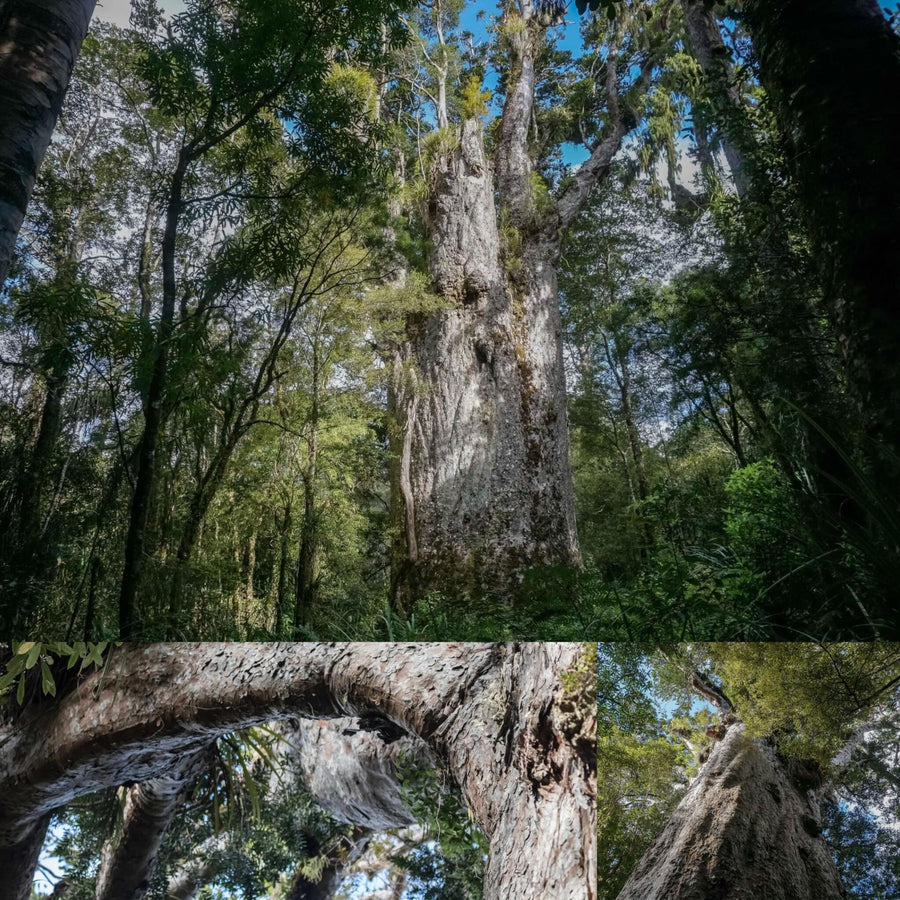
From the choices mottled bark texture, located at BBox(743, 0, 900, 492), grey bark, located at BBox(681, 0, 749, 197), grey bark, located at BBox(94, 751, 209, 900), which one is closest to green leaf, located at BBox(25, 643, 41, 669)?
grey bark, located at BBox(94, 751, 209, 900)

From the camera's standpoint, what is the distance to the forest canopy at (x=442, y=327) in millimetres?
1416

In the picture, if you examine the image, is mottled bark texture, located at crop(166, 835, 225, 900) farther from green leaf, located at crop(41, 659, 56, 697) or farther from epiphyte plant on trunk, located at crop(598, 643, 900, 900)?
epiphyte plant on trunk, located at crop(598, 643, 900, 900)

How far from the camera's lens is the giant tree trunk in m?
1.56

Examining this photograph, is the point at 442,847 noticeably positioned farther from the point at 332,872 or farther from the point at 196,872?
the point at 196,872

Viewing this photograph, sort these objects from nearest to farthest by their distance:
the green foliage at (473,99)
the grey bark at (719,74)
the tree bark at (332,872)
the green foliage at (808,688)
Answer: the green foliage at (808,688)
the tree bark at (332,872)
the grey bark at (719,74)
the green foliage at (473,99)

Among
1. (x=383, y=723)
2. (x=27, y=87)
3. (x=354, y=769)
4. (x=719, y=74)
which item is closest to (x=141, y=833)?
(x=354, y=769)

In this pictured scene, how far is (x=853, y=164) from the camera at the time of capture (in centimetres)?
127

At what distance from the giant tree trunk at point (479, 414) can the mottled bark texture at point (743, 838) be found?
1.77 feet

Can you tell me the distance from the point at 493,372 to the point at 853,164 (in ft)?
2.90

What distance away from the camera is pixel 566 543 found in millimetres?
1535

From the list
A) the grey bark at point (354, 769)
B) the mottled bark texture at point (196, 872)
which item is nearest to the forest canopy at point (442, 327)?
the grey bark at point (354, 769)

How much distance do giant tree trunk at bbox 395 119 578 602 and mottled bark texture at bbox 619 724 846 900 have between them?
54 centimetres

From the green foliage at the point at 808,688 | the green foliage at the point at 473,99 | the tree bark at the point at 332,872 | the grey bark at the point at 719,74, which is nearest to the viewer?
the green foliage at the point at 808,688

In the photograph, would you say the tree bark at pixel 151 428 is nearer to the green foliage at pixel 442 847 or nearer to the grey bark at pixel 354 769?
the grey bark at pixel 354 769
